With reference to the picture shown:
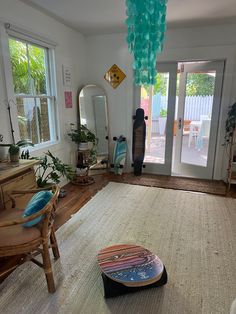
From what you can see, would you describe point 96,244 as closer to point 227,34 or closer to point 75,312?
point 75,312

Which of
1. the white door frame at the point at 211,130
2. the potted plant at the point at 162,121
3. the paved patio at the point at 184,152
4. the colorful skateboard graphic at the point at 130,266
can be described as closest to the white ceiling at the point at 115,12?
the white door frame at the point at 211,130

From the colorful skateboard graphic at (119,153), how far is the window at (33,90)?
1.21 metres

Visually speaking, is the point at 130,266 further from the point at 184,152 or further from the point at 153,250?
the point at 184,152

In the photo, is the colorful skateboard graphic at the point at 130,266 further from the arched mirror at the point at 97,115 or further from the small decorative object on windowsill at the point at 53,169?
the arched mirror at the point at 97,115

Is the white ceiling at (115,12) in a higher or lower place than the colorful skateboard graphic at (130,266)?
higher

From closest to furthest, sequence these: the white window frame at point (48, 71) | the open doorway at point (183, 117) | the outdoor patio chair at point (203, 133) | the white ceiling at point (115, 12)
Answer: the white window frame at point (48, 71)
the white ceiling at point (115, 12)
the open doorway at point (183, 117)
the outdoor patio chair at point (203, 133)

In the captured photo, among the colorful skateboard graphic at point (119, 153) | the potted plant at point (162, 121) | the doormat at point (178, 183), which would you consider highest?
the potted plant at point (162, 121)

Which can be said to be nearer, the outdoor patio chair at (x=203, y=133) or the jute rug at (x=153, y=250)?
the jute rug at (x=153, y=250)

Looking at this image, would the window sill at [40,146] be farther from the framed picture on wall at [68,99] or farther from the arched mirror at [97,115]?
the arched mirror at [97,115]

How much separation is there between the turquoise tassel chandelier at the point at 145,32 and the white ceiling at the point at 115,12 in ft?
3.24

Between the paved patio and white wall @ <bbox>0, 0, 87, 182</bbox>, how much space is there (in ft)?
4.75

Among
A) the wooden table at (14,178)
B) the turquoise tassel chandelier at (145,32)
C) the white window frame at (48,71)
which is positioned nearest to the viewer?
the turquoise tassel chandelier at (145,32)

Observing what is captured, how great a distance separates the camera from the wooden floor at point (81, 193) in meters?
2.52

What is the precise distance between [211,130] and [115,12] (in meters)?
2.30
